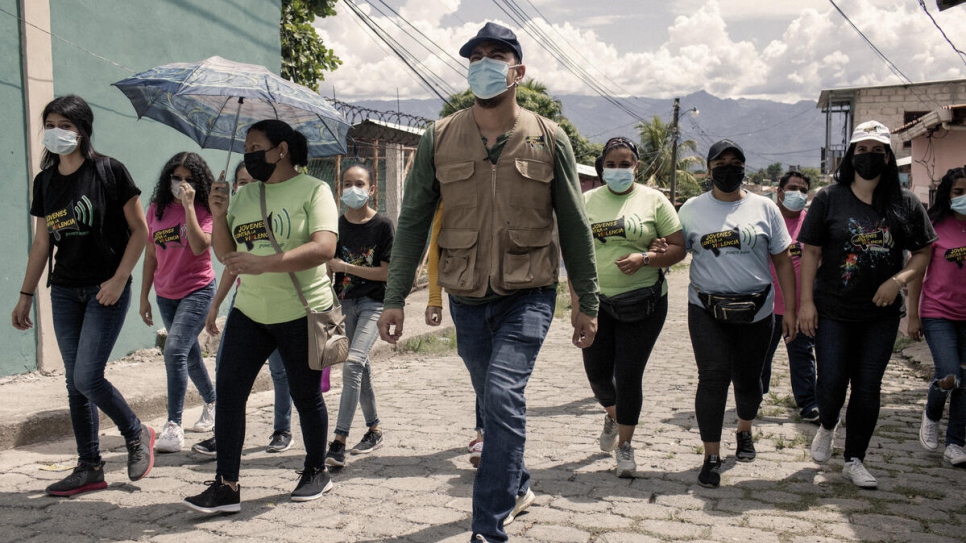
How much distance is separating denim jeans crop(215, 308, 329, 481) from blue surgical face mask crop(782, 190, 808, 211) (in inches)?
166

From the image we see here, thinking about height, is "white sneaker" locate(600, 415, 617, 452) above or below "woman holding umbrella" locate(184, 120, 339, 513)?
below

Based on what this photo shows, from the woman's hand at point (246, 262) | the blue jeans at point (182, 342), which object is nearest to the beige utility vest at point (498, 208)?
the woman's hand at point (246, 262)

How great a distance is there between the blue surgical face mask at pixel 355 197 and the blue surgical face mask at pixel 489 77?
2.23 m

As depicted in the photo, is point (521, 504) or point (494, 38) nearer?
point (494, 38)

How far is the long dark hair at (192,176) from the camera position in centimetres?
563

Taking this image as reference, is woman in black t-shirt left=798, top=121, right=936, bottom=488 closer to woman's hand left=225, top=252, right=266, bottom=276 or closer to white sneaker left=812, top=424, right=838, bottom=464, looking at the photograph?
white sneaker left=812, top=424, right=838, bottom=464

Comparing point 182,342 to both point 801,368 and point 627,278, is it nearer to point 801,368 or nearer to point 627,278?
point 627,278

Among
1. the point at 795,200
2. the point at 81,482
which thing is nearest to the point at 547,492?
the point at 81,482

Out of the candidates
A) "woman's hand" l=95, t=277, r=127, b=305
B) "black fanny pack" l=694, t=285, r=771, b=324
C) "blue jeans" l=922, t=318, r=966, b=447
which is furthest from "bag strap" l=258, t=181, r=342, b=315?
"blue jeans" l=922, t=318, r=966, b=447

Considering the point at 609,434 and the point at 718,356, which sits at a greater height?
the point at 718,356

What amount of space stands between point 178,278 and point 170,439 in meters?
1.05

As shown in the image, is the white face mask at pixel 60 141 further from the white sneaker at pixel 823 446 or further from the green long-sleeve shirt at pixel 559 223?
the white sneaker at pixel 823 446

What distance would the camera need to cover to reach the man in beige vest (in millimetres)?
3691

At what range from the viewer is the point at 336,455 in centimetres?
515
